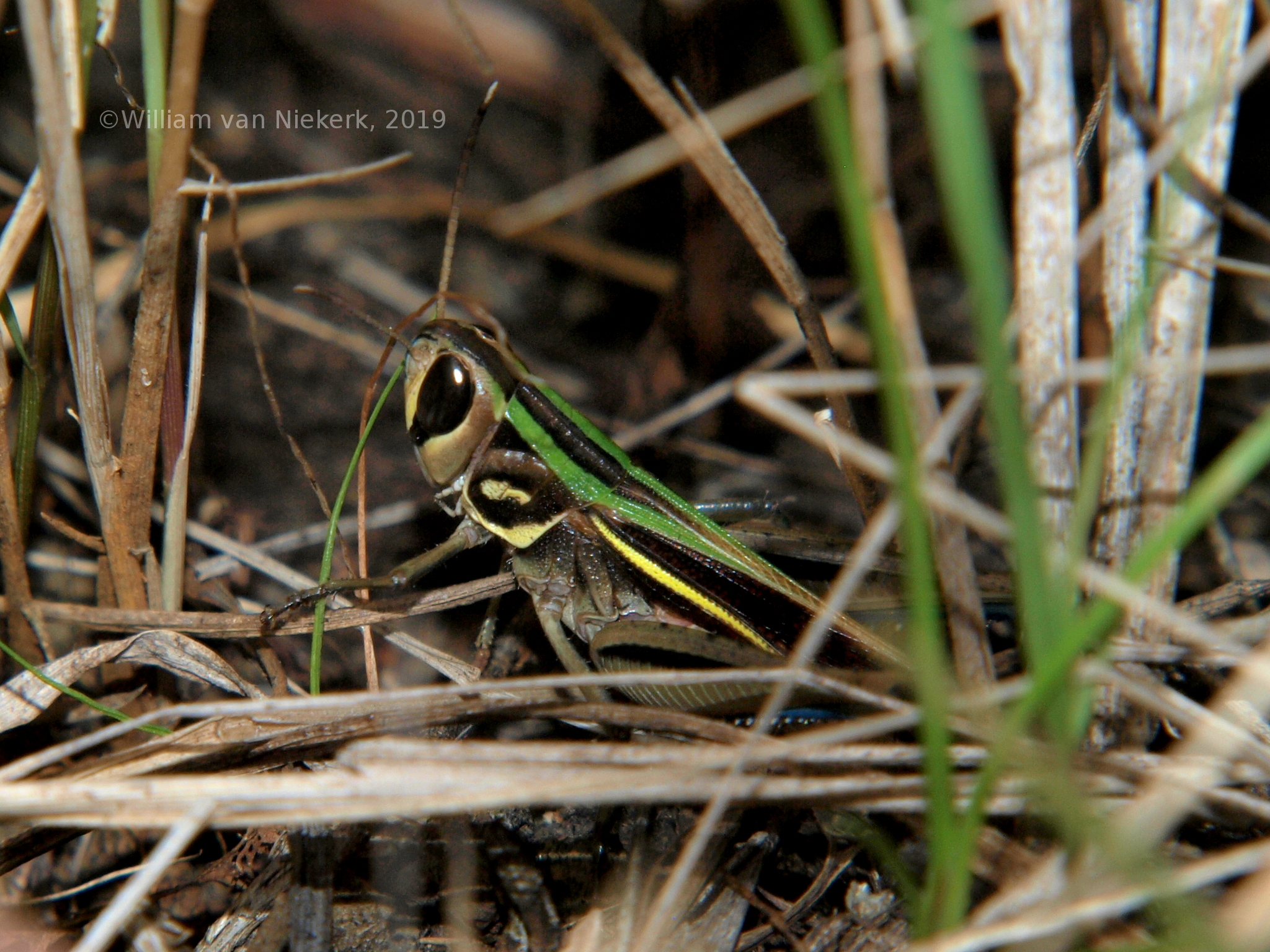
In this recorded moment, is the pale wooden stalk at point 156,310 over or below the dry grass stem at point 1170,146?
over

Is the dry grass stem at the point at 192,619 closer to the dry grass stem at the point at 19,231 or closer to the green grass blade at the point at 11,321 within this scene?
the green grass blade at the point at 11,321

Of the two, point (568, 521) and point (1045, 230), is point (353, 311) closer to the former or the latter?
point (568, 521)

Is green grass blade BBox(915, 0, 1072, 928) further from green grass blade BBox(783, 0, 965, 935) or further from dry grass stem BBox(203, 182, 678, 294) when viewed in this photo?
dry grass stem BBox(203, 182, 678, 294)

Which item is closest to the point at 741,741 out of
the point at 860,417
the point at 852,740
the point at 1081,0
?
the point at 852,740

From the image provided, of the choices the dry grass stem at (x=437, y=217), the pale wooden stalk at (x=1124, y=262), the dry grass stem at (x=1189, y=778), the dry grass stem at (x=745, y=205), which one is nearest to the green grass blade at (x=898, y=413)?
the dry grass stem at (x=1189, y=778)

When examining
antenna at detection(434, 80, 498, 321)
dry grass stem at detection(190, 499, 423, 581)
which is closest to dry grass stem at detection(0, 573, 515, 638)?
dry grass stem at detection(190, 499, 423, 581)

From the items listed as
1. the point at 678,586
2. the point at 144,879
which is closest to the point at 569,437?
the point at 678,586
